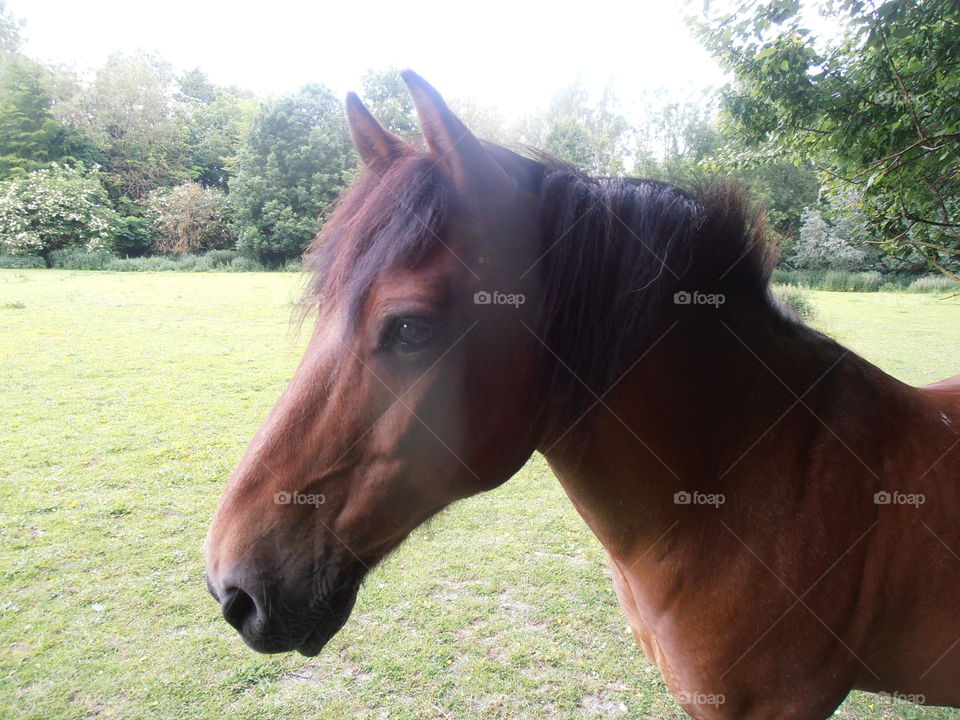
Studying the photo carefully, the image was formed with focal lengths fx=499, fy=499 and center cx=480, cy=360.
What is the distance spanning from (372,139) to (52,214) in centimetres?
4309

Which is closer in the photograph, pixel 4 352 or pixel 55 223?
pixel 4 352

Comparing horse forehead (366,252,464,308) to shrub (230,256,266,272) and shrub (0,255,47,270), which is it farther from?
shrub (0,255,47,270)

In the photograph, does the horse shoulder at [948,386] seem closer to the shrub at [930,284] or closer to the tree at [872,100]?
the tree at [872,100]

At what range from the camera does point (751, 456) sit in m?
1.47

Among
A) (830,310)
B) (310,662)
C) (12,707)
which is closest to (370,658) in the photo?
(310,662)

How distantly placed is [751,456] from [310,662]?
3213mm

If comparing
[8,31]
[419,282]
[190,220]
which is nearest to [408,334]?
[419,282]

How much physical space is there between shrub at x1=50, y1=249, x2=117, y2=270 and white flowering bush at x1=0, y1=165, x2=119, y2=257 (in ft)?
2.80

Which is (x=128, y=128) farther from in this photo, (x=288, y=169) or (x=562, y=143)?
(x=562, y=143)

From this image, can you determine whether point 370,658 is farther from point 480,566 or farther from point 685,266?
point 685,266

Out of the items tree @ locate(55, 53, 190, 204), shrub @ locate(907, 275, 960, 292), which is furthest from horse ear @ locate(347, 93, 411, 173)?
tree @ locate(55, 53, 190, 204)

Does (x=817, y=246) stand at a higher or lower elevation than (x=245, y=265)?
higher

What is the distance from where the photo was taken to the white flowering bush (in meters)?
→ 32.2

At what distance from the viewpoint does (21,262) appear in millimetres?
31844
